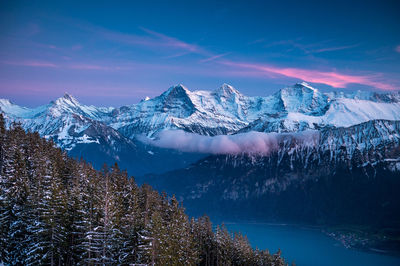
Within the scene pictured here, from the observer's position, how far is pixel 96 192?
176ft

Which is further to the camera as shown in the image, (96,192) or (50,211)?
(96,192)

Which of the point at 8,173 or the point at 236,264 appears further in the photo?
the point at 236,264

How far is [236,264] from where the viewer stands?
8906 cm

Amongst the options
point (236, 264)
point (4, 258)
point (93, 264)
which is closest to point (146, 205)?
point (93, 264)

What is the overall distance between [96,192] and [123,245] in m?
9.20

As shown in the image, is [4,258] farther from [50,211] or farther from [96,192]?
[96,192]

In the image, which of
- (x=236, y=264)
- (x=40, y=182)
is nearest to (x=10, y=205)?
(x=40, y=182)

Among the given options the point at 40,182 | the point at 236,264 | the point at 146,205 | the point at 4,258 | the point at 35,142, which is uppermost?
the point at 35,142

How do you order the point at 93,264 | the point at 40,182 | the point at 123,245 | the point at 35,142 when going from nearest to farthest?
the point at 93,264, the point at 123,245, the point at 40,182, the point at 35,142

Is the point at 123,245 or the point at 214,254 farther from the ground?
the point at 123,245

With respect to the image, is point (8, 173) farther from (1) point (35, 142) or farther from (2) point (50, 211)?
(1) point (35, 142)

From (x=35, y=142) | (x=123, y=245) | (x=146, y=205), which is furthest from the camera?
(x=35, y=142)

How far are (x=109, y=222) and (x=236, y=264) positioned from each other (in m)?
50.3

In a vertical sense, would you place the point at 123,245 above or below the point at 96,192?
below
